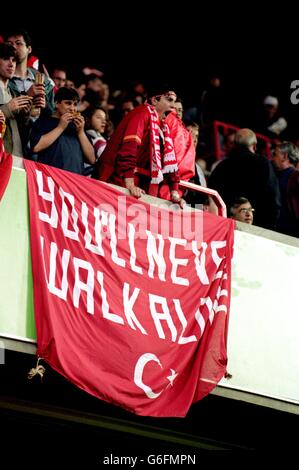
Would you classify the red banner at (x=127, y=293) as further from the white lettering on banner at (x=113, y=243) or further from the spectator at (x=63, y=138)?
the spectator at (x=63, y=138)

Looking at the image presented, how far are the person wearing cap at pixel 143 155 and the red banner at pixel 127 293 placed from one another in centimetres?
25

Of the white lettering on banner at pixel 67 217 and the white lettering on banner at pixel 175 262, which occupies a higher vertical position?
the white lettering on banner at pixel 67 217

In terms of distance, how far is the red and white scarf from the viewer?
777cm

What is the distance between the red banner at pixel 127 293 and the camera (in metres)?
6.77

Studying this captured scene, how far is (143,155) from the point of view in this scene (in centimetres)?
786

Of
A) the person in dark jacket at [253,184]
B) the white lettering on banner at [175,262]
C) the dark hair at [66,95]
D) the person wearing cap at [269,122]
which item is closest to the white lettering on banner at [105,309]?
the white lettering on banner at [175,262]

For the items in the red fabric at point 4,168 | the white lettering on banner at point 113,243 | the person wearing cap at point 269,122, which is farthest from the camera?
the person wearing cap at point 269,122

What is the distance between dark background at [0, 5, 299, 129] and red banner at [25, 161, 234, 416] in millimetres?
8462

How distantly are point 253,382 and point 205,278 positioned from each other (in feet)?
2.82

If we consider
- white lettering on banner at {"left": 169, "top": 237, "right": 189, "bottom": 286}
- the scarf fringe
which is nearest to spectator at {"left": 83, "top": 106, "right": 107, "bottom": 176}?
the scarf fringe

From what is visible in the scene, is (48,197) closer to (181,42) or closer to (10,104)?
(10,104)

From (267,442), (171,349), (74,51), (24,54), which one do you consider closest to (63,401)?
(171,349)

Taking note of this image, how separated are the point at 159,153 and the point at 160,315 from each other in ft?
4.19

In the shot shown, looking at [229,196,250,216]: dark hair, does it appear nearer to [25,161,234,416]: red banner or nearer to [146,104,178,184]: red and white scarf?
[25,161,234,416]: red banner
